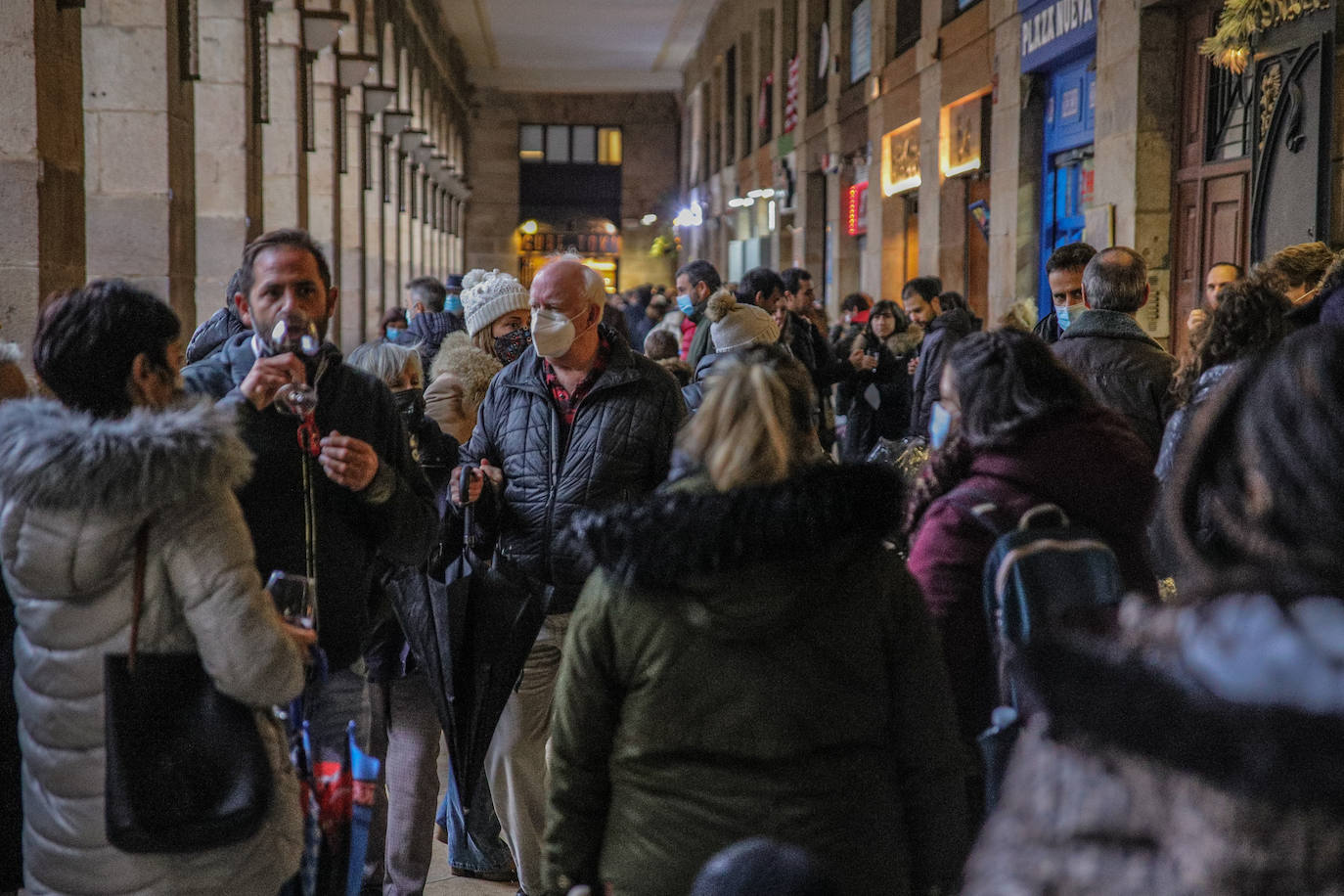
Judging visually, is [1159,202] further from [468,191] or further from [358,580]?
[468,191]

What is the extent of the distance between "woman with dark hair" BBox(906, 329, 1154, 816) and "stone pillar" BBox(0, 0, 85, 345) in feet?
15.8

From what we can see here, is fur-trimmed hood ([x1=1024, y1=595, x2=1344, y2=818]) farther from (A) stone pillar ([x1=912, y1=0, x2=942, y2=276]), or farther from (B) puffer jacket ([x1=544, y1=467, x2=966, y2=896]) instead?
(A) stone pillar ([x1=912, y1=0, x2=942, y2=276])

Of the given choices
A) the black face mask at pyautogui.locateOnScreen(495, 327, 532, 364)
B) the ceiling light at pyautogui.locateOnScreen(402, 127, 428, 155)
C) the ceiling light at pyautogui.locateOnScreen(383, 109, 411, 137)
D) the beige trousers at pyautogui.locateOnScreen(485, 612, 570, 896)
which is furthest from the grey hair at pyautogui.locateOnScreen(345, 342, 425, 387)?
the ceiling light at pyautogui.locateOnScreen(402, 127, 428, 155)

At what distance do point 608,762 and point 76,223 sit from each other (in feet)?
18.4

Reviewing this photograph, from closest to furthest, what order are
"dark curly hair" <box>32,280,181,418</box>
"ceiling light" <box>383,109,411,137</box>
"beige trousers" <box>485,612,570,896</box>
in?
"dark curly hair" <box>32,280,181,418</box>, "beige trousers" <box>485,612,570,896</box>, "ceiling light" <box>383,109,411,137</box>

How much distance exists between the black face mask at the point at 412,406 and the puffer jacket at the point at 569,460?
0.40 m

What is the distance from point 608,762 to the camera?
2377 mm

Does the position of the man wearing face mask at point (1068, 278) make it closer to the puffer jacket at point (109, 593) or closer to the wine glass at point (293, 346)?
the wine glass at point (293, 346)

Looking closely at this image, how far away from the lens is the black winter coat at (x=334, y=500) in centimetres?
305

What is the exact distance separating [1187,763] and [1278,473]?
1.24 feet

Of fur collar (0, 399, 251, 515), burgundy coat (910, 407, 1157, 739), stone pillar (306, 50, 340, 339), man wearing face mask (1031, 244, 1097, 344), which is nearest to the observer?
fur collar (0, 399, 251, 515)

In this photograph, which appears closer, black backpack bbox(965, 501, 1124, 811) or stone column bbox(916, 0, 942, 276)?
black backpack bbox(965, 501, 1124, 811)

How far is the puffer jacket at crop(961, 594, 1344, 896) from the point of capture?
1.30m

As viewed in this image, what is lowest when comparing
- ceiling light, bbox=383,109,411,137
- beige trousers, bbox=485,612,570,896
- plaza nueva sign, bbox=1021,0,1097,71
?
beige trousers, bbox=485,612,570,896
